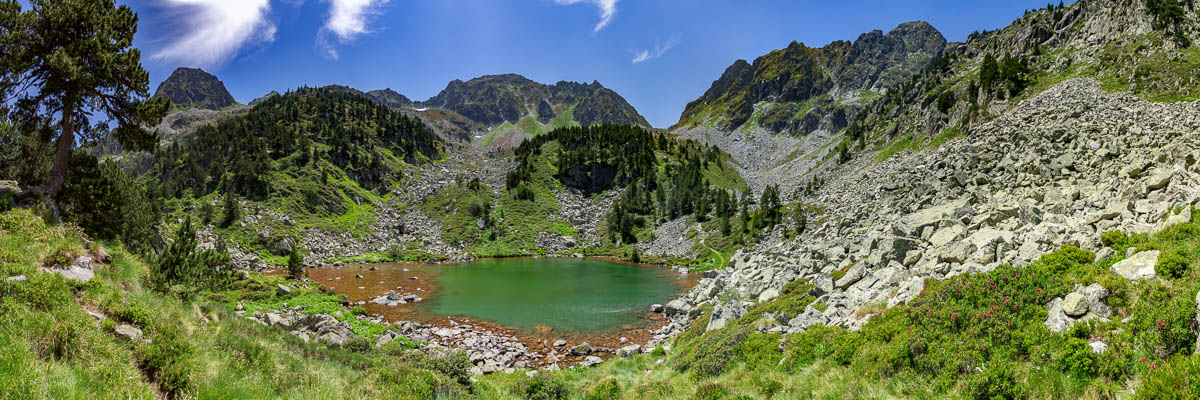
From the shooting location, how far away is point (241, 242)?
209 feet

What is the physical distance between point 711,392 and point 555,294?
3147 cm

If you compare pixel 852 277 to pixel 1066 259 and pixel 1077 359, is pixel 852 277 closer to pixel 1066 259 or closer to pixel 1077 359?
pixel 1066 259

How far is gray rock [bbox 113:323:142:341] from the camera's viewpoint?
8.60 metres

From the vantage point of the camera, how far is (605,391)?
14922 millimetres

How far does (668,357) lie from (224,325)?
1692cm

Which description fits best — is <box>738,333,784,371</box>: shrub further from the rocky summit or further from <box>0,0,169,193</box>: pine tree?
<box>0,0,169,193</box>: pine tree

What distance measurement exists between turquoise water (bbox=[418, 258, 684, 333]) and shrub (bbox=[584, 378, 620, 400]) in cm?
1357

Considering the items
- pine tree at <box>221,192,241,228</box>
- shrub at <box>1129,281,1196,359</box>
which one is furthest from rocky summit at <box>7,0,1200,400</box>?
pine tree at <box>221,192,241,228</box>

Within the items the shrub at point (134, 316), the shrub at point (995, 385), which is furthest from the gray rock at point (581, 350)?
the shrub at point (995, 385)

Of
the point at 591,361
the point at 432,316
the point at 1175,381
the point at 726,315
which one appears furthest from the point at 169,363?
the point at 432,316

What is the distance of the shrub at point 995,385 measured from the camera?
7563 mm

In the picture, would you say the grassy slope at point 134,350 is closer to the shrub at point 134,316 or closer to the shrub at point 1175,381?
the shrub at point 134,316

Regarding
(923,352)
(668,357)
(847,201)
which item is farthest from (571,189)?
(923,352)

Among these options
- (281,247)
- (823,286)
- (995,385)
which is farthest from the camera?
(281,247)
